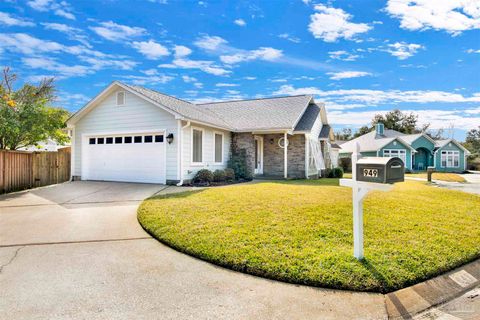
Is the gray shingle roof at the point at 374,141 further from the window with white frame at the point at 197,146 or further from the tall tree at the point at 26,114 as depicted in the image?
the tall tree at the point at 26,114

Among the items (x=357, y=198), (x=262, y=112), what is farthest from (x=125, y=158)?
(x=357, y=198)

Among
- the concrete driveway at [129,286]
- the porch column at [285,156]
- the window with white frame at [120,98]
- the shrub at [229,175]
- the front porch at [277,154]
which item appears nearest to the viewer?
the concrete driveway at [129,286]

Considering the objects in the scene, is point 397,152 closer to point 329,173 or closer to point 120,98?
point 329,173

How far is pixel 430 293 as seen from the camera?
333 centimetres

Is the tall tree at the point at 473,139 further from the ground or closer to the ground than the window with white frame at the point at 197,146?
further from the ground

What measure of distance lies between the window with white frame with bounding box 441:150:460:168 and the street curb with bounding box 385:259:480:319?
35018mm

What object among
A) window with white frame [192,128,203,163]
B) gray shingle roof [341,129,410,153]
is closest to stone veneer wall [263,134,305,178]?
window with white frame [192,128,203,163]

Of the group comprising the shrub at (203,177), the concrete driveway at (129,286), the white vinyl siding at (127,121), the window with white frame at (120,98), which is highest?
the window with white frame at (120,98)

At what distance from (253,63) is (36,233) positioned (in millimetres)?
15315

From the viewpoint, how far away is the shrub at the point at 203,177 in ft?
40.9

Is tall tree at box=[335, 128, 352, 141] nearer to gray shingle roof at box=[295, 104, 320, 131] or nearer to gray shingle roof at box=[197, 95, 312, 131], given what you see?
gray shingle roof at box=[295, 104, 320, 131]

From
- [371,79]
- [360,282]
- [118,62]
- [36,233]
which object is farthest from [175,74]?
[360,282]

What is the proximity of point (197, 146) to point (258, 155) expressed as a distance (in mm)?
5099

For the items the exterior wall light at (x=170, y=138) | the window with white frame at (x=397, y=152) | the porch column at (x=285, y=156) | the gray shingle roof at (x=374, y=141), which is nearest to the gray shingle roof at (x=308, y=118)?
the porch column at (x=285, y=156)
